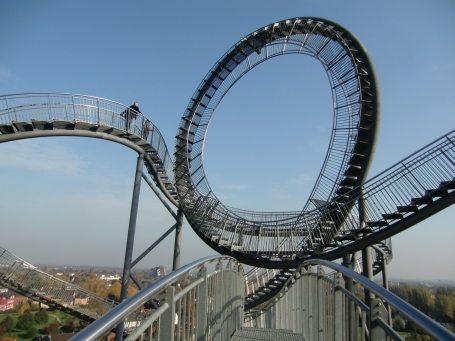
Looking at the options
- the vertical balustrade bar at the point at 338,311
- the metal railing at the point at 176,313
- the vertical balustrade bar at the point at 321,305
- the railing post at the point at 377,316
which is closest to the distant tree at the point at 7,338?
the metal railing at the point at 176,313

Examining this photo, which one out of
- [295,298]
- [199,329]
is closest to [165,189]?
[295,298]

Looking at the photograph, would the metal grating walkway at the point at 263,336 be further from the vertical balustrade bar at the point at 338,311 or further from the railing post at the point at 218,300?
the vertical balustrade bar at the point at 338,311

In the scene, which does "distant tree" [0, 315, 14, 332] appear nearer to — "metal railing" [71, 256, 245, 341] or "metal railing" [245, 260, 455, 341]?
"metal railing" [245, 260, 455, 341]

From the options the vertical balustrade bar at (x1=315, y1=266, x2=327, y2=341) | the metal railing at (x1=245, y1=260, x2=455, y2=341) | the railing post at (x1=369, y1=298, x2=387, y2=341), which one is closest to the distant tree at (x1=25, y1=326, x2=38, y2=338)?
the metal railing at (x1=245, y1=260, x2=455, y2=341)

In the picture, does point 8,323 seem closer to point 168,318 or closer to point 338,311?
point 338,311

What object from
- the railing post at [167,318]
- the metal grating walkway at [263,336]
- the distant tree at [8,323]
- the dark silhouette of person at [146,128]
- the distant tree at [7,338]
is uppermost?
the dark silhouette of person at [146,128]

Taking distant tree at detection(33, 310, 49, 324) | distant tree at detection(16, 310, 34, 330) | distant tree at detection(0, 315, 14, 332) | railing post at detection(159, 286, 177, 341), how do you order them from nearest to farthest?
railing post at detection(159, 286, 177, 341)
distant tree at detection(33, 310, 49, 324)
distant tree at detection(0, 315, 14, 332)
distant tree at detection(16, 310, 34, 330)

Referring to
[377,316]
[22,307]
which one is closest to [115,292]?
[22,307]
